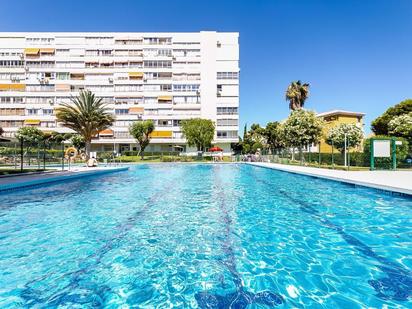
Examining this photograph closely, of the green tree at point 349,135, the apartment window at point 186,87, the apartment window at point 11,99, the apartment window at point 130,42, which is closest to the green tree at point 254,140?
the apartment window at point 186,87

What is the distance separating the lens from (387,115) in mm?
42750

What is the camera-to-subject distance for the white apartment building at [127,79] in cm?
5056

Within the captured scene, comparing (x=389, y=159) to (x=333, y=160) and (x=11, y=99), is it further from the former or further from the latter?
(x=11, y=99)

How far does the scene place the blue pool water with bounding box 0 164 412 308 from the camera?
10.8ft

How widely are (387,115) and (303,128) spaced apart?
25.9 metres

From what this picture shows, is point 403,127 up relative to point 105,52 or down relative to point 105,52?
down

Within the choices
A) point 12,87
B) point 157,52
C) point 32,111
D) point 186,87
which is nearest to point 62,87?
point 32,111

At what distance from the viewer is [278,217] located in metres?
7.10

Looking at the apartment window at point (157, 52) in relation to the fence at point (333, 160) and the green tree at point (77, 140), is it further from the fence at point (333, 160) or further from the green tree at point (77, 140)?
the fence at point (333, 160)

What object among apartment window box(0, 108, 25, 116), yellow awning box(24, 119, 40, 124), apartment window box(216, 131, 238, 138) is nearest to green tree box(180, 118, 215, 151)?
apartment window box(216, 131, 238, 138)

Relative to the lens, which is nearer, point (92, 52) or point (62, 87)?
point (62, 87)

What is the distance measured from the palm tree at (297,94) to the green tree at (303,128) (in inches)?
436

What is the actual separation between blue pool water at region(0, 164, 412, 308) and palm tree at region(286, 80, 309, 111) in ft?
115

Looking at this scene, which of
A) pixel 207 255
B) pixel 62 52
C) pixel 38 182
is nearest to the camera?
pixel 207 255
